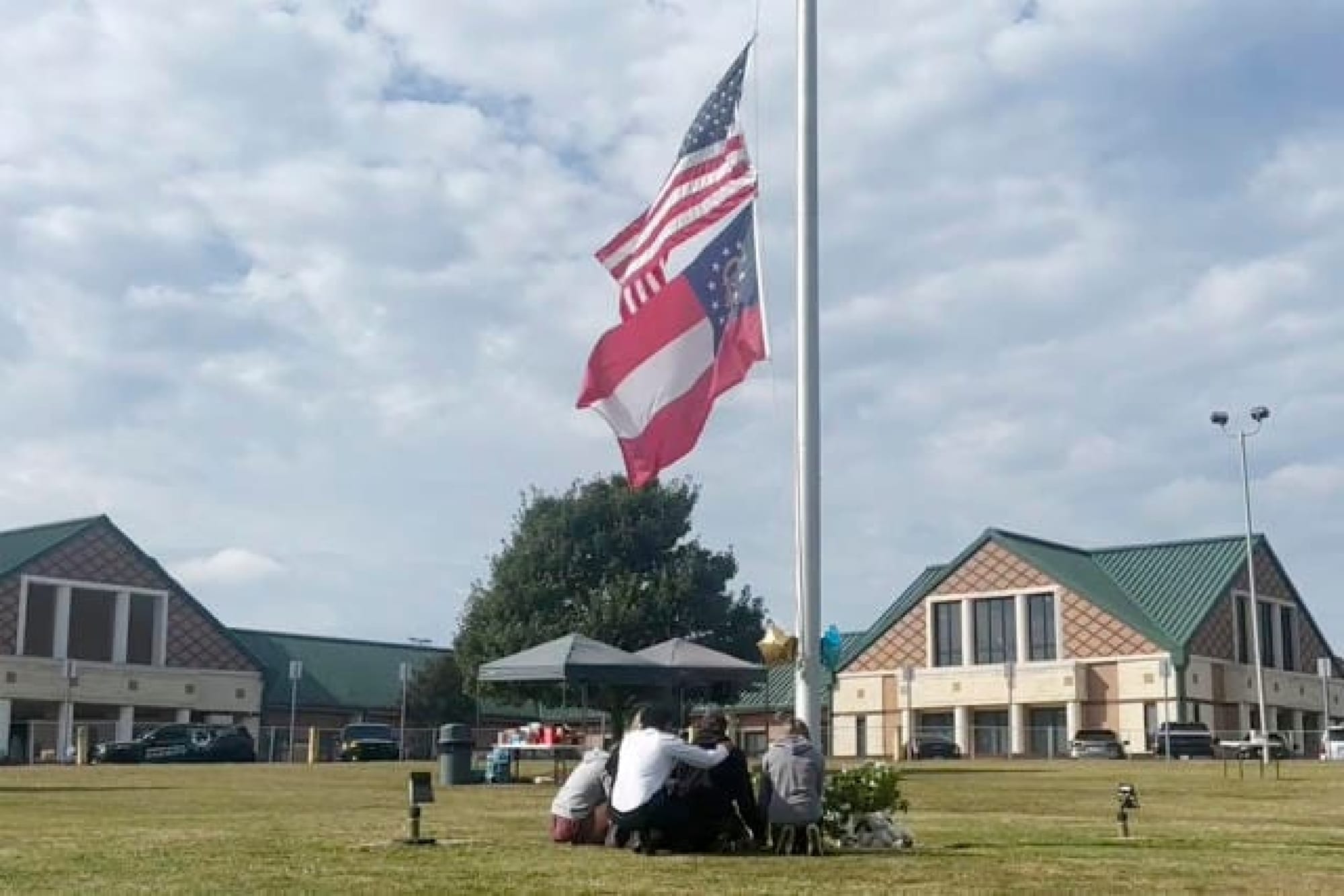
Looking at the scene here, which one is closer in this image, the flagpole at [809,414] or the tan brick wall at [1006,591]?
the flagpole at [809,414]

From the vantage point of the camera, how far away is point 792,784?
1380 centimetres

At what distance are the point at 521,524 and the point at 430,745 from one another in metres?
8.46

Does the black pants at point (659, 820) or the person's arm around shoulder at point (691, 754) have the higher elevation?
the person's arm around shoulder at point (691, 754)

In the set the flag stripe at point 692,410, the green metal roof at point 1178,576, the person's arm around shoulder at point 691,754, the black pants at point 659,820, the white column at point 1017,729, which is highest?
the green metal roof at point 1178,576

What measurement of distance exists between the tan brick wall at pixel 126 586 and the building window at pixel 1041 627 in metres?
31.2

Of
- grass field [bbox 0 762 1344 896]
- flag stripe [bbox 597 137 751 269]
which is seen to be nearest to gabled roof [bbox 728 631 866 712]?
grass field [bbox 0 762 1344 896]

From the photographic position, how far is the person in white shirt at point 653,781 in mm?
13508

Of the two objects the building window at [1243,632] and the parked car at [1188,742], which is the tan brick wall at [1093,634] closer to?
the building window at [1243,632]

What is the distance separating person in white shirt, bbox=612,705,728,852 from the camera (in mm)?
13508

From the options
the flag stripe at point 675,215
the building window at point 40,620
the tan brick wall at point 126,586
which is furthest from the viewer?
the building window at point 40,620

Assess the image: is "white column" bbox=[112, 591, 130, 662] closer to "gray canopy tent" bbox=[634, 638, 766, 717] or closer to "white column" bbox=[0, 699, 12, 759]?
"white column" bbox=[0, 699, 12, 759]

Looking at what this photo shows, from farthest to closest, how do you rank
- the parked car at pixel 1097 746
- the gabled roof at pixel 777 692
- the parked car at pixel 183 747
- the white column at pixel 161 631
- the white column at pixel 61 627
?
the gabled roof at pixel 777 692 → the white column at pixel 161 631 → the white column at pixel 61 627 → the parked car at pixel 1097 746 → the parked car at pixel 183 747

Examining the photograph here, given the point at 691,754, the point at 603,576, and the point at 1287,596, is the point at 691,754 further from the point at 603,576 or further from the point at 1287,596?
the point at 1287,596

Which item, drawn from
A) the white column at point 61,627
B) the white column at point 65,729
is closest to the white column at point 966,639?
the white column at point 65,729
